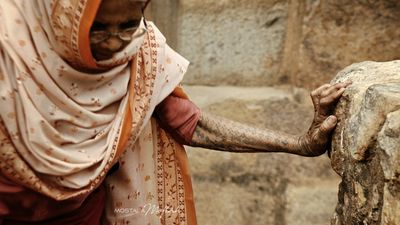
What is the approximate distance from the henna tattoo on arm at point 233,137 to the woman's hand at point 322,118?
90 millimetres

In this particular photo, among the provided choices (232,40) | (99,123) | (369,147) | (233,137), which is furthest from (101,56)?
(232,40)

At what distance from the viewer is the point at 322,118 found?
1948 millimetres

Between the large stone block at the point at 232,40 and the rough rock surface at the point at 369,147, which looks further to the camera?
the large stone block at the point at 232,40

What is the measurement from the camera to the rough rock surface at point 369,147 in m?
1.51

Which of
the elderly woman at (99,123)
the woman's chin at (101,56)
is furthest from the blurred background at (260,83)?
the woman's chin at (101,56)

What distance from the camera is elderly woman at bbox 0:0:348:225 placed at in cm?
174

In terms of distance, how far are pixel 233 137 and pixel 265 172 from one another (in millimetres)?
1149

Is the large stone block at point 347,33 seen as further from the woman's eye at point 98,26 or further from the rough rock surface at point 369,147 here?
the woman's eye at point 98,26

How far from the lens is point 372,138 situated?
1650 mm

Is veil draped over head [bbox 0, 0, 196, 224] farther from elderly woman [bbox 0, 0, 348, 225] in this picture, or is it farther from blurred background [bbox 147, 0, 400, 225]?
blurred background [bbox 147, 0, 400, 225]

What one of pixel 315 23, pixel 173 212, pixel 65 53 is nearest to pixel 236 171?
pixel 315 23

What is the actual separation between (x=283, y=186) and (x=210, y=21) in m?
0.76

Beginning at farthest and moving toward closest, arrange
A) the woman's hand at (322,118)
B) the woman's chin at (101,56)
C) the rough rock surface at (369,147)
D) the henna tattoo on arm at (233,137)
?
the henna tattoo on arm at (233,137) → the woman's hand at (322,118) → the woman's chin at (101,56) → the rough rock surface at (369,147)

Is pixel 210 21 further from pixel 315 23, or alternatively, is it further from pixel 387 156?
pixel 387 156
